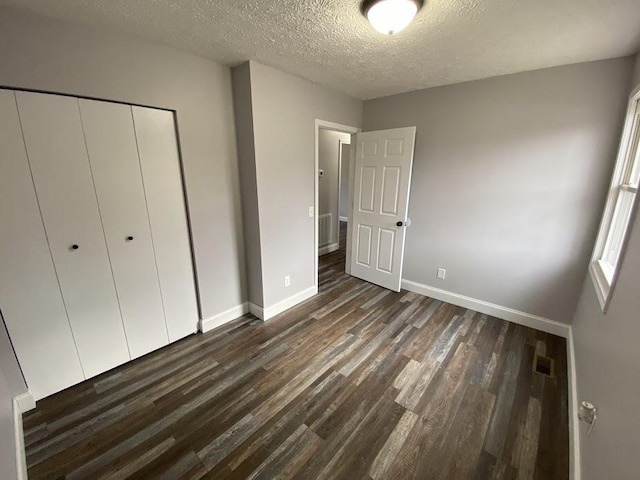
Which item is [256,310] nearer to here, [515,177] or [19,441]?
[19,441]

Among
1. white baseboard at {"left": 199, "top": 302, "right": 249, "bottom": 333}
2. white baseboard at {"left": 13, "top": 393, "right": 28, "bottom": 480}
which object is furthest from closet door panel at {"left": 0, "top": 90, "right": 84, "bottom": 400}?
white baseboard at {"left": 199, "top": 302, "right": 249, "bottom": 333}

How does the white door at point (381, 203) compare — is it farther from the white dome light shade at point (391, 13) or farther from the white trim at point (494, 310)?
the white dome light shade at point (391, 13)

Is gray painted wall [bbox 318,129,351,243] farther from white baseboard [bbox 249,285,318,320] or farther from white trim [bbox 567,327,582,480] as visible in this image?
white trim [bbox 567,327,582,480]

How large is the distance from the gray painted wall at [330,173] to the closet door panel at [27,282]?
3.52m

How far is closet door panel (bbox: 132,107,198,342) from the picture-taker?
1.92m

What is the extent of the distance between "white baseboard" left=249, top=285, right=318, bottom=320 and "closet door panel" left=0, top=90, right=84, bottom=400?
1.39 metres

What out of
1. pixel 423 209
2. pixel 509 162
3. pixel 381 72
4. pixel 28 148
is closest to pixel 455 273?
pixel 423 209

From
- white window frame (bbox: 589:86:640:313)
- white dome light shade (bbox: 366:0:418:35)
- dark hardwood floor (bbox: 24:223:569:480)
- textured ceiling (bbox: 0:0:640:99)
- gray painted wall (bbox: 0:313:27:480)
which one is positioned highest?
textured ceiling (bbox: 0:0:640:99)

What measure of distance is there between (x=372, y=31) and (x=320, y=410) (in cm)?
246

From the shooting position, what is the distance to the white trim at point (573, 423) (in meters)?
1.30

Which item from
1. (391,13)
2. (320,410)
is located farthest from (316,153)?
(320,410)

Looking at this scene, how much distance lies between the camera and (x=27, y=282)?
159 centimetres

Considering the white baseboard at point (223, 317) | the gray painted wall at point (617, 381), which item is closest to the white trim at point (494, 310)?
the gray painted wall at point (617, 381)

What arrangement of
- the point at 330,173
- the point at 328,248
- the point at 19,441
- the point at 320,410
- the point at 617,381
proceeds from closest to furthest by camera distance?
the point at 617,381 → the point at 19,441 → the point at 320,410 → the point at 330,173 → the point at 328,248
